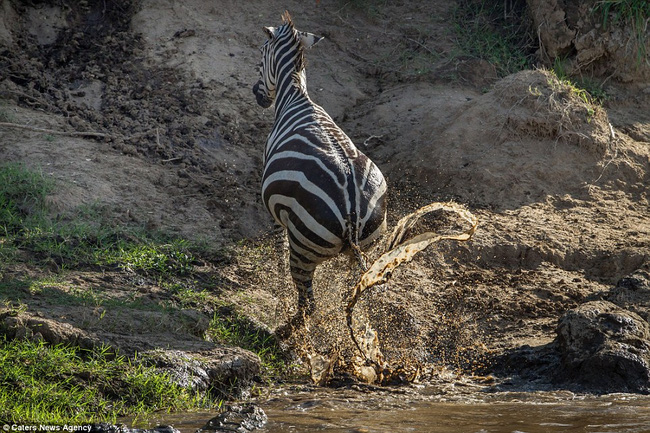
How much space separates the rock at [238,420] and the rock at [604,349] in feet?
7.22

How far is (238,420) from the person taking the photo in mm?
4414

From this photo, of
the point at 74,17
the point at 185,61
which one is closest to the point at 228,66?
the point at 185,61

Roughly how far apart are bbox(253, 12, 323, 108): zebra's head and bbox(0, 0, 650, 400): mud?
1094 millimetres

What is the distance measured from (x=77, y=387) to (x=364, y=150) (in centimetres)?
508

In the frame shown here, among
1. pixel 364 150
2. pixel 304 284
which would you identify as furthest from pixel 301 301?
pixel 364 150

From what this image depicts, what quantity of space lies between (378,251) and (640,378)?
2257 mm

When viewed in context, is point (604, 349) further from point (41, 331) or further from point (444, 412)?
point (41, 331)

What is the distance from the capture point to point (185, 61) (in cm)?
977

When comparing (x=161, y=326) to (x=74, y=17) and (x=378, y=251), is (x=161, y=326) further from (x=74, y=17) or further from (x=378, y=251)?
(x=74, y=17)

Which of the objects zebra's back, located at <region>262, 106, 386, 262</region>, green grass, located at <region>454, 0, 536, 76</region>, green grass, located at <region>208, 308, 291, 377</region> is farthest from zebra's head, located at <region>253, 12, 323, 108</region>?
green grass, located at <region>454, 0, 536, 76</region>

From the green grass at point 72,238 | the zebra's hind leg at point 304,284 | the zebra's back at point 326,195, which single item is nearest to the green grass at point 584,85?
the zebra's back at point 326,195

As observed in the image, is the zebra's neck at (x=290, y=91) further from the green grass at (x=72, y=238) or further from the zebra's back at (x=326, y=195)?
the green grass at (x=72, y=238)

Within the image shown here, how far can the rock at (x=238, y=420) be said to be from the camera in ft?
14.2

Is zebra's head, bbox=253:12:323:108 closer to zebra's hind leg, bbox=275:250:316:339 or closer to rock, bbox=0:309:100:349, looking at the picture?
zebra's hind leg, bbox=275:250:316:339
